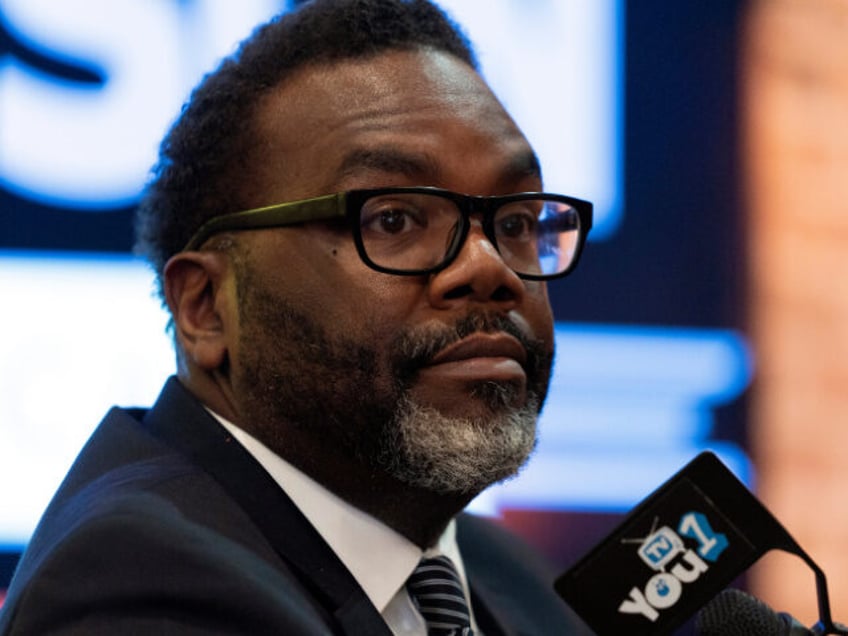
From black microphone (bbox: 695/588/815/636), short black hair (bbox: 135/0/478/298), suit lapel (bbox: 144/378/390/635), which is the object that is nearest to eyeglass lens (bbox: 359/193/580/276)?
short black hair (bbox: 135/0/478/298)

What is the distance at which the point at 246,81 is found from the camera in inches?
73.5

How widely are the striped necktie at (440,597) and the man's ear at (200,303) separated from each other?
16.9 inches

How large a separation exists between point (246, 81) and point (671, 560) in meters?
0.95

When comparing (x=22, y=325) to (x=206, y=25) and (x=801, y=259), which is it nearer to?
(x=206, y=25)

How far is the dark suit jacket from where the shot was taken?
132 cm

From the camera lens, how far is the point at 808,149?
325cm

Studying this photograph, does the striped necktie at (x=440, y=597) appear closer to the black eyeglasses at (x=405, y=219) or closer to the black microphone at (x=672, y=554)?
the black microphone at (x=672, y=554)

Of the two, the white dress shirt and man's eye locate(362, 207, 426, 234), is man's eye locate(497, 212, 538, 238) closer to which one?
man's eye locate(362, 207, 426, 234)

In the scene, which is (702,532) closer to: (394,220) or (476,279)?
(476,279)

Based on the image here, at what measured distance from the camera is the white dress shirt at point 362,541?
1.67m

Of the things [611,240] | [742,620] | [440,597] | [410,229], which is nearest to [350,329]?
[410,229]

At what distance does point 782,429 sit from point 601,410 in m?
0.51

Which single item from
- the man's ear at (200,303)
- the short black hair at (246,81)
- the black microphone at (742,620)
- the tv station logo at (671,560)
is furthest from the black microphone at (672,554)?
the short black hair at (246,81)

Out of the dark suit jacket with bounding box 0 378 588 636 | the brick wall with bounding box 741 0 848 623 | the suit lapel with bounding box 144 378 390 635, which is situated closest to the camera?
the dark suit jacket with bounding box 0 378 588 636
